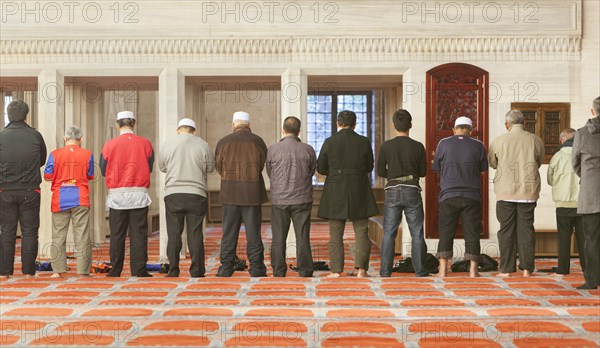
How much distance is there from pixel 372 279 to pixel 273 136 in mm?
10360

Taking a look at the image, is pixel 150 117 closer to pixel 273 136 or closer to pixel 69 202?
pixel 273 136

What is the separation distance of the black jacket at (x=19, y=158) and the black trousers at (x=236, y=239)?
1689 mm

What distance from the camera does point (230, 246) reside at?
6848 mm

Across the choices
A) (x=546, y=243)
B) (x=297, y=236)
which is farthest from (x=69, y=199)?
(x=546, y=243)

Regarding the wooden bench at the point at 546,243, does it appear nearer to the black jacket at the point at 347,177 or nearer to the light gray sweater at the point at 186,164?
the black jacket at the point at 347,177

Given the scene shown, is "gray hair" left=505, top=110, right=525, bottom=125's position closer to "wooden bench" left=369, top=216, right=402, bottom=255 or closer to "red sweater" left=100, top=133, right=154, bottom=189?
"wooden bench" left=369, top=216, right=402, bottom=255

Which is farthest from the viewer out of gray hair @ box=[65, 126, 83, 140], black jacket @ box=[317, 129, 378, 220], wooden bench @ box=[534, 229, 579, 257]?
wooden bench @ box=[534, 229, 579, 257]

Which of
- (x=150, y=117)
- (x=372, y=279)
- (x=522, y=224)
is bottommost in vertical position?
(x=372, y=279)

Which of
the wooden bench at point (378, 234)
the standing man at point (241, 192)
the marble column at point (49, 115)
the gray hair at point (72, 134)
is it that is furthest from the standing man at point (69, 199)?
the wooden bench at point (378, 234)

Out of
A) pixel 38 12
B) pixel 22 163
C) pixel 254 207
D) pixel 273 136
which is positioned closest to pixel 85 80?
pixel 38 12

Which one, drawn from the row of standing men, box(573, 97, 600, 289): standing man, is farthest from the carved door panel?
box(573, 97, 600, 289): standing man

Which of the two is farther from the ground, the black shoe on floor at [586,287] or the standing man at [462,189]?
the standing man at [462,189]

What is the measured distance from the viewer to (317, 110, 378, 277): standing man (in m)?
6.69

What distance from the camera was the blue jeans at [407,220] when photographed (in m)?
6.77
